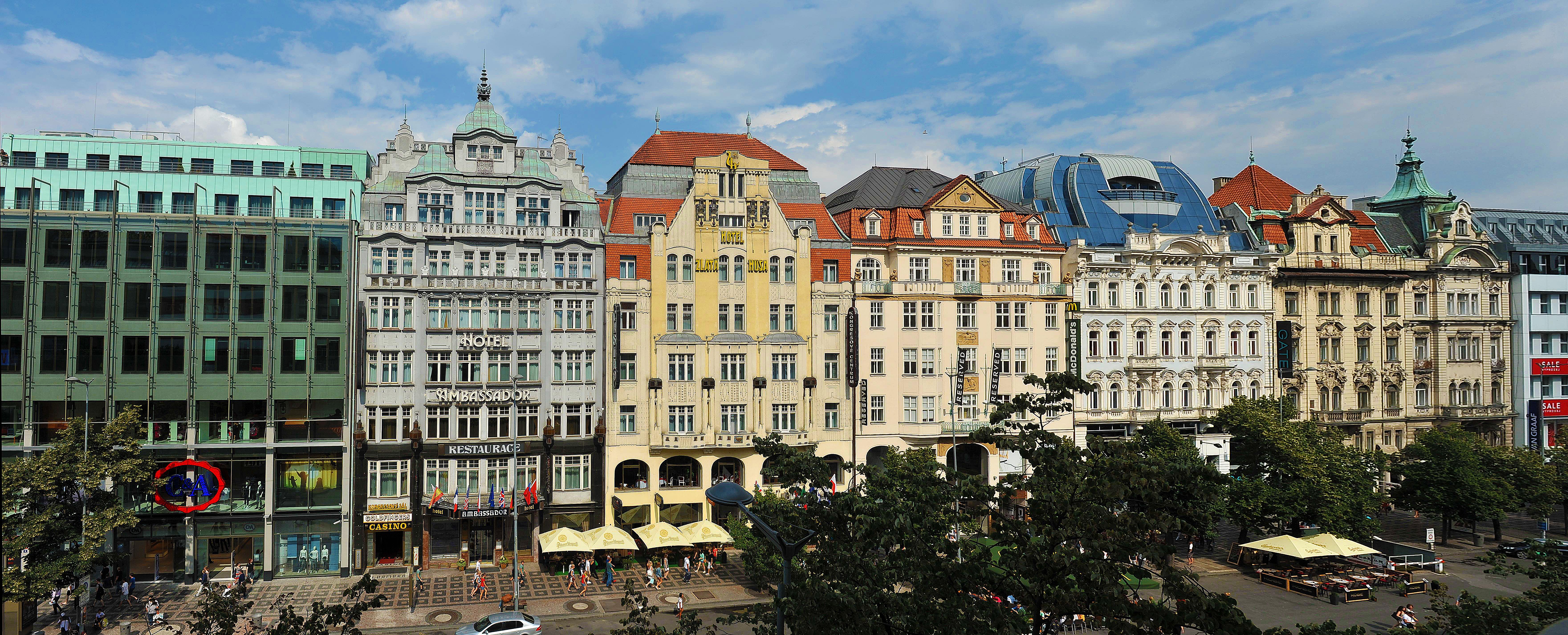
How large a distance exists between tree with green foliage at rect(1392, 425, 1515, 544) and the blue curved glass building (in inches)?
794

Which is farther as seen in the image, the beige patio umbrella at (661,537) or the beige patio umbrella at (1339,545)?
the beige patio umbrella at (661,537)

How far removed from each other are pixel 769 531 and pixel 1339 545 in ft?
144

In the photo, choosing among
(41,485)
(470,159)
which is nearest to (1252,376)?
(470,159)

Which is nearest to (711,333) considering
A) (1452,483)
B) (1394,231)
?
(1452,483)

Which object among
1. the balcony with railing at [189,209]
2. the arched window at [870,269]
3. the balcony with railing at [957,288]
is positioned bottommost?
the balcony with railing at [957,288]

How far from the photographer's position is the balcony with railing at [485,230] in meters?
59.6

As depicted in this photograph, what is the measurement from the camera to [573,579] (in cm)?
5422

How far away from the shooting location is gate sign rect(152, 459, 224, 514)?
54.0m

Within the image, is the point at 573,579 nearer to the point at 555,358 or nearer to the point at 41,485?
the point at 555,358

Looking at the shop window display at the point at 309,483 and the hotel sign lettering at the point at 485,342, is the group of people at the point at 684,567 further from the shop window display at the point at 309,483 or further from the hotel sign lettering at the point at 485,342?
the shop window display at the point at 309,483

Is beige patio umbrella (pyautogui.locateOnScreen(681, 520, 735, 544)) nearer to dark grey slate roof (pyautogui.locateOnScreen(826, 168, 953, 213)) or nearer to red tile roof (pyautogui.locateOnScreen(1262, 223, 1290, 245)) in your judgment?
dark grey slate roof (pyautogui.locateOnScreen(826, 168, 953, 213))

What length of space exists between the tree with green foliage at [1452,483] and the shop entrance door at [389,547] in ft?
205

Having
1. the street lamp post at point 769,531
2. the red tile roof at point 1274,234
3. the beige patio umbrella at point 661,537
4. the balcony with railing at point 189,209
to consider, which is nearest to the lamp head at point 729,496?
the street lamp post at point 769,531

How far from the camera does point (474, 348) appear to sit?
60.6 m
